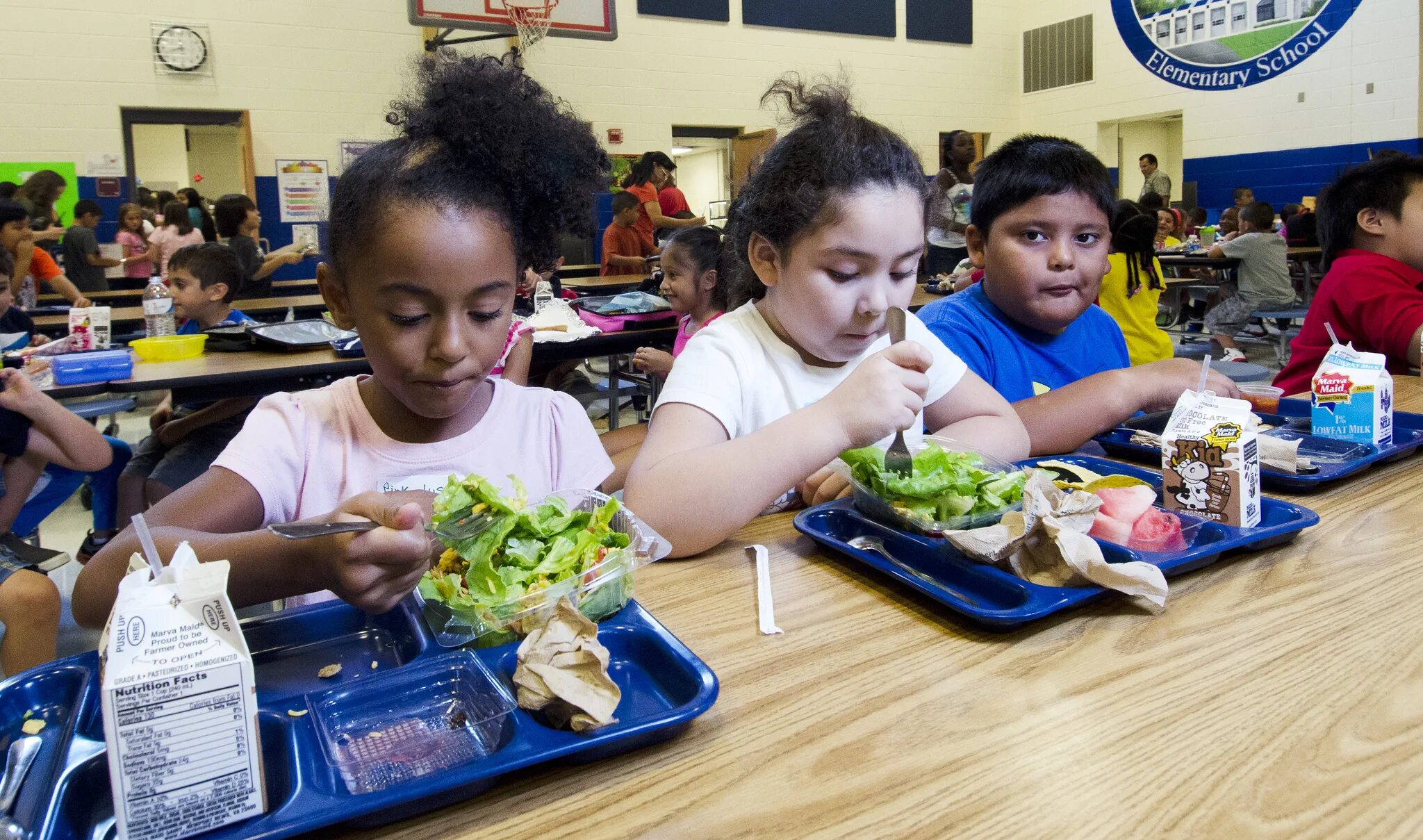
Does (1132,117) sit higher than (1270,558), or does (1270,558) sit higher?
(1132,117)

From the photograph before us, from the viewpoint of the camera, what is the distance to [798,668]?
78 centimetres

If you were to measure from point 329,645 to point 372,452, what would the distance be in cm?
43

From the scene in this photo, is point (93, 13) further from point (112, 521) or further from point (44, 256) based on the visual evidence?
point (112, 521)

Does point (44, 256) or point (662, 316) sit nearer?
point (662, 316)

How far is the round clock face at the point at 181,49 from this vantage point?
7609mm

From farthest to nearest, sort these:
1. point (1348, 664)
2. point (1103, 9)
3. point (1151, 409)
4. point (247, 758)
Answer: point (1103, 9) → point (1151, 409) → point (1348, 664) → point (247, 758)

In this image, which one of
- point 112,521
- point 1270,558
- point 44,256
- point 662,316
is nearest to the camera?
point 1270,558

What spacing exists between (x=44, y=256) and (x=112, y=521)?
3.75m

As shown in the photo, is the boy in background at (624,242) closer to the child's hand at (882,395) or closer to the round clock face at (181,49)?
the round clock face at (181,49)

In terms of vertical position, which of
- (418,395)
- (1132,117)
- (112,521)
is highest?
(1132,117)

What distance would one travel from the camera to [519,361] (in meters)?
3.12

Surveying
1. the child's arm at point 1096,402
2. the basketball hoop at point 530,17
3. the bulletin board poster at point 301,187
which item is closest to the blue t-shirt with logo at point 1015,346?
the child's arm at point 1096,402

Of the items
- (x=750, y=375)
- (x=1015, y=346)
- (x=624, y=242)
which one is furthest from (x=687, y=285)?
(x=624, y=242)

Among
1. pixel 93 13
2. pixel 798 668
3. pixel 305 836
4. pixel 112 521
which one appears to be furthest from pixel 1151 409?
pixel 93 13
